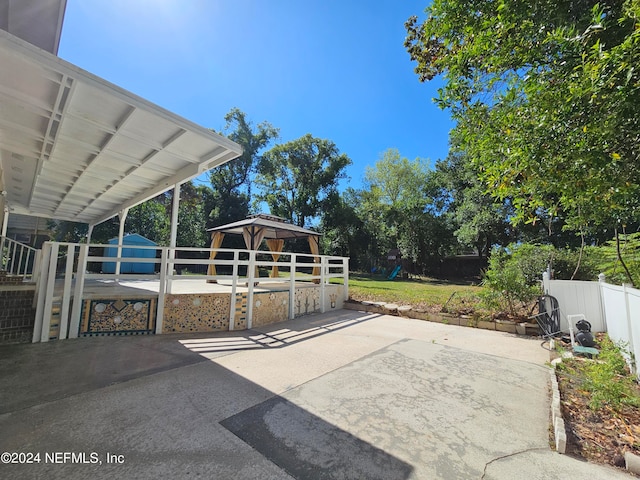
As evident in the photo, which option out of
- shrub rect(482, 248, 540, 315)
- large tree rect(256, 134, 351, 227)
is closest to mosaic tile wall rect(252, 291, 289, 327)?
shrub rect(482, 248, 540, 315)

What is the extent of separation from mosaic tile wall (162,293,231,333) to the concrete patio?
0.64m

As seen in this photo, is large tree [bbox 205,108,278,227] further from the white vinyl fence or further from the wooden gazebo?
the white vinyl fence

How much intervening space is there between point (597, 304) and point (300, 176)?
77.6 ft

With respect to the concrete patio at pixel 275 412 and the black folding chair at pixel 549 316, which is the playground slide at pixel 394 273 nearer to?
the black folding chair at pixel 549 316

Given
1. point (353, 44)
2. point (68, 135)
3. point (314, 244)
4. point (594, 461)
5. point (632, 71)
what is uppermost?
point (353, 44)

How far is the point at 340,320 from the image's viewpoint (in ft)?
20.6

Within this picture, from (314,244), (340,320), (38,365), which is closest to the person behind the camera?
(38,365)

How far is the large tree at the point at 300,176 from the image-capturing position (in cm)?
2608

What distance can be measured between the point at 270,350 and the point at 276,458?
2304 millimetres

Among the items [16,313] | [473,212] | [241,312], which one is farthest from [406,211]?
[16,313]

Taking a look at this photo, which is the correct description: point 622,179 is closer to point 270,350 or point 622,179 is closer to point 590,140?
point 590,140

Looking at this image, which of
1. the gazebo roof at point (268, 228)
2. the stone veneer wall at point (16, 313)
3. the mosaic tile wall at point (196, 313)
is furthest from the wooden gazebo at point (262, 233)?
the stone veneer wall at point (16, 313)

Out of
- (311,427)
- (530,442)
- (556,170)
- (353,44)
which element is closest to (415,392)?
(530,442)

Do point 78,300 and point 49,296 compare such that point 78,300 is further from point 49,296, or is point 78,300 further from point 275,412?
point 275,412
